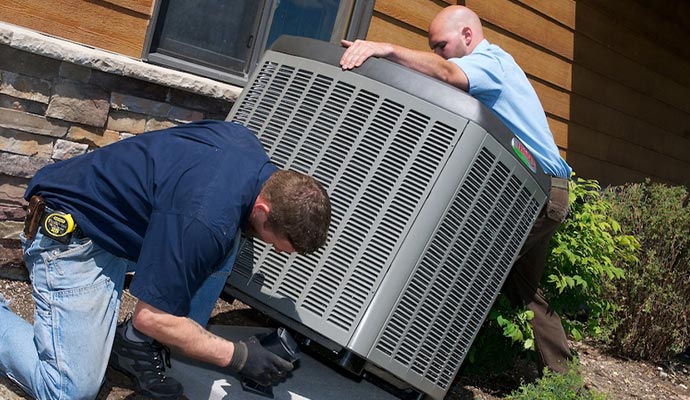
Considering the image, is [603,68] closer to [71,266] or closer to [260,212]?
[260,212]

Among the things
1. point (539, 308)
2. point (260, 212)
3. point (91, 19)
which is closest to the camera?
point (260, 212)

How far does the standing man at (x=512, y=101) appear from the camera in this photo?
9.29 ft

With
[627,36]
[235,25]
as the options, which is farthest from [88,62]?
[627,36]

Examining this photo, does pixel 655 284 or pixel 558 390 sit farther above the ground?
pixel 655 284

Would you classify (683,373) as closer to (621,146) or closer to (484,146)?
(621,146)

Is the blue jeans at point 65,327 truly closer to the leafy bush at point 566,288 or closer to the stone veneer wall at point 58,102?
the stone veneer wall at point 58,102

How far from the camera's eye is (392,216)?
2523 mm

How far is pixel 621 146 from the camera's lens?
271 inches

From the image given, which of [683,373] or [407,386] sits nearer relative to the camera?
[407,386]

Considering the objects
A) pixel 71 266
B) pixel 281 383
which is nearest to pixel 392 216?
pixel 281 383

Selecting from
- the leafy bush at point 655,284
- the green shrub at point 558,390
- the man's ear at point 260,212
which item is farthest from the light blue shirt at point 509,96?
the leafy bush at point 655,284

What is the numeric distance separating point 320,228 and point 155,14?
5.95 feet

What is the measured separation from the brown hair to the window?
1.64 metres

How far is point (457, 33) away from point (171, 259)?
68.2 inches
